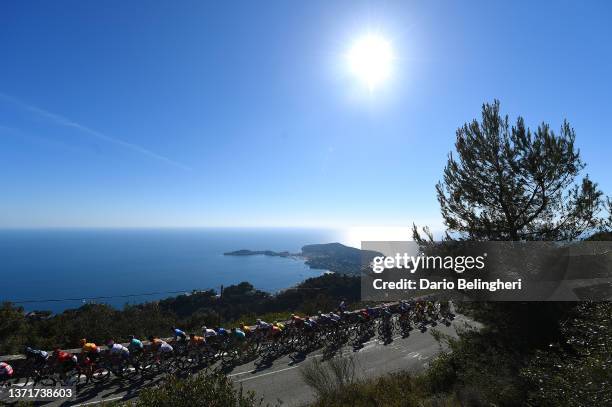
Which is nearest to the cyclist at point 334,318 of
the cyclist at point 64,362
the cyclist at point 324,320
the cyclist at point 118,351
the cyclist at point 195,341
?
the cyclist at point 324,320

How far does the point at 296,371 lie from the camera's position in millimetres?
11227

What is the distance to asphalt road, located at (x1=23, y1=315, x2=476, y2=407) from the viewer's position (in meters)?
8.22

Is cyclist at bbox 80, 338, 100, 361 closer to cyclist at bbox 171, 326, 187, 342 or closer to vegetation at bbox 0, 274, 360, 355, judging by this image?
cyclist at bbox 171, 326, 187, 342

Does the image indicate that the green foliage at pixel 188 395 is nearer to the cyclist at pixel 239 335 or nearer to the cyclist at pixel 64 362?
the cyclist at pixel 64 362

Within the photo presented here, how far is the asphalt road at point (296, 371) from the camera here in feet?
27.0

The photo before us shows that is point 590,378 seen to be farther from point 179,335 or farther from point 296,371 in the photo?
point 179,335

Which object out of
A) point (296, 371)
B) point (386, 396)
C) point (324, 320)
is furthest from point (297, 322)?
point (386, 396)

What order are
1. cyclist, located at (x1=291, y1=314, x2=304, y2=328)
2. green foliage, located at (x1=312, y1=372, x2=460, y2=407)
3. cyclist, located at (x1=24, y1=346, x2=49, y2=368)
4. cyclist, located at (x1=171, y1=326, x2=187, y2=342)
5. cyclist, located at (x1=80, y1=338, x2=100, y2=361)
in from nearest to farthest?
1. green foliage, located at (x1=312, y1=372, x2=460, y2=407)
2. cyclist, located at (x1=24, y1=346, x2=49, y2=368)
3. cyclist, located at (x1=80, y1=338, x2=100, y2=361)
4. cyclist, located at (x1=171, y1=326, x2=187, y2=342)
5. cyclist, located at (x1=291, y1=314, x2=304, y2=328)

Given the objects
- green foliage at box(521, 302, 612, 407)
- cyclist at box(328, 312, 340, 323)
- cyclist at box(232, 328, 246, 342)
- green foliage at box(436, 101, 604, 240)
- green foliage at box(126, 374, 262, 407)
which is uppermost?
green foliage at box(436, 101, 604, 240)

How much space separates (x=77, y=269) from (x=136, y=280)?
40.0m

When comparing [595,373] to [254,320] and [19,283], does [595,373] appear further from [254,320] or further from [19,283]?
[19,283]

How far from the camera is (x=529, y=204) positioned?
34.2 ft

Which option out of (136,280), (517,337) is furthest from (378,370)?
(136,280)

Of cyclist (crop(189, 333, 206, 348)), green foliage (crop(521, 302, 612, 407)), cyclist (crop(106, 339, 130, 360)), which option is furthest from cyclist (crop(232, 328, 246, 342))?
green foliage (crop(521, 302, 612, 407))
